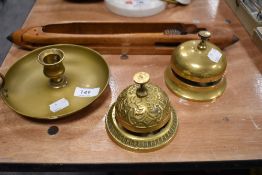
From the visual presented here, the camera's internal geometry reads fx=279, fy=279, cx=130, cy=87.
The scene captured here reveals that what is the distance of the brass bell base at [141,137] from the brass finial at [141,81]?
0.30 ft

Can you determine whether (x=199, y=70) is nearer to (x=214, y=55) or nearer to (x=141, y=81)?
(x=214, y=55)

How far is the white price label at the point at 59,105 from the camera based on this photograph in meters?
0.68

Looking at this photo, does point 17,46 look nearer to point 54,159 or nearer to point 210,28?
point 54,159

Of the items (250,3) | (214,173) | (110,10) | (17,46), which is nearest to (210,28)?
(250,3)

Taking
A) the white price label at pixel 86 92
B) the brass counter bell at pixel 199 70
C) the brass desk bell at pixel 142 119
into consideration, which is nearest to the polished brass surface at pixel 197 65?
the brass counter bell at pixel 199 70

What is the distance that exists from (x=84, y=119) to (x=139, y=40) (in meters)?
0.30

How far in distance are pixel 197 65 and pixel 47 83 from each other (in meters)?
0.39

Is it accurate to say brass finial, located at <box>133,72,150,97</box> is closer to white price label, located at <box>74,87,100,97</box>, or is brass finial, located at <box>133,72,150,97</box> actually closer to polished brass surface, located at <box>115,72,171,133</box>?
polished brass surface, located at <box>115,72,171,133</box>

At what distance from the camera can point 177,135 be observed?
2.09 ft

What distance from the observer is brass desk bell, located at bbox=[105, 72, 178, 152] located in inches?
23.0

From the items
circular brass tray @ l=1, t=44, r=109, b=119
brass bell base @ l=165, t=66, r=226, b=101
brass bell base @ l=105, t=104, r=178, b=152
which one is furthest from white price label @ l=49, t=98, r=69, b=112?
brass bell base @ l=165, t=66, r=226, b=101

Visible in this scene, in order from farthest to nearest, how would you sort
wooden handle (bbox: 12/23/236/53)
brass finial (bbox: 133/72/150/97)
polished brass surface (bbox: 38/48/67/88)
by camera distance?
wooden handle (bbox: 12/23/236/53) → polished brass surface (bbox: 38/48/67/88) → brass finial (bbox: 133/72/150/97)

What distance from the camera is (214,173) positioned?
97cm

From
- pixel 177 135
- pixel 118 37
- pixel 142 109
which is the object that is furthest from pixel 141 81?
pixel 118 37
